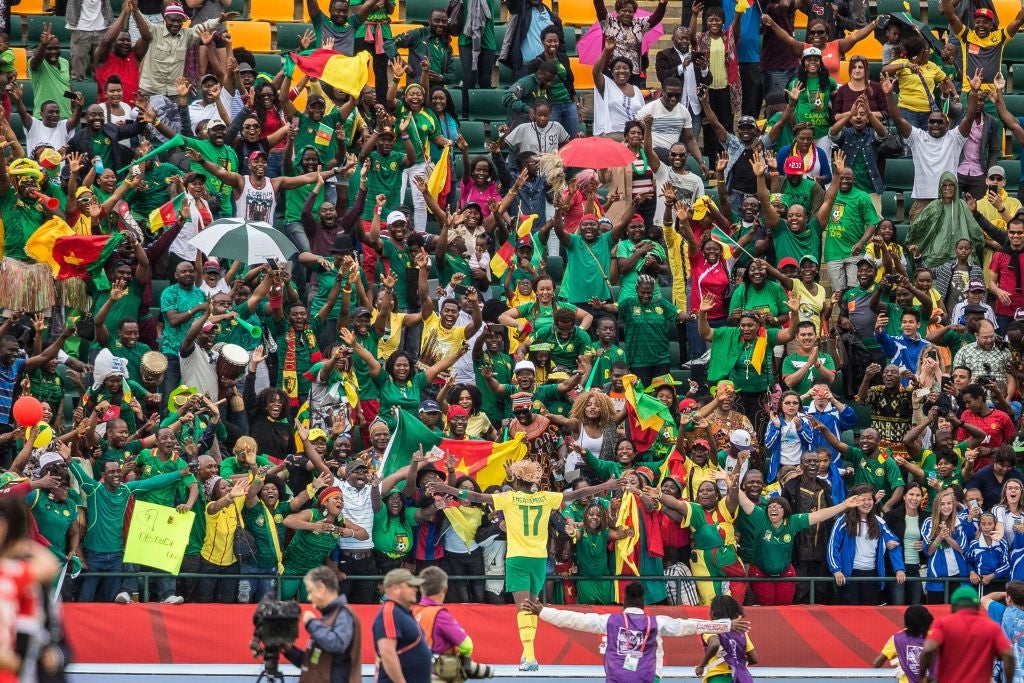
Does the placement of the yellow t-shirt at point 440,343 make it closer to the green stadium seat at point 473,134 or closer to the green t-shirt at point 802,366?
the green t-shirt at point 802,366

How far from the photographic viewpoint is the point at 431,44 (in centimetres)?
2284

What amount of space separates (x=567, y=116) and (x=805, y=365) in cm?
464

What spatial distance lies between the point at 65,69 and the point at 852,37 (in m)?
9.10

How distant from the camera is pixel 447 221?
68.2 feet

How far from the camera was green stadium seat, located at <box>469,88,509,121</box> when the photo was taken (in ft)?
77.7

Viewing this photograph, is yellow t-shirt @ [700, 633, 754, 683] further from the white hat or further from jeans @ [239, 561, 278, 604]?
the white hat

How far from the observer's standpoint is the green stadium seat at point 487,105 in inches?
932

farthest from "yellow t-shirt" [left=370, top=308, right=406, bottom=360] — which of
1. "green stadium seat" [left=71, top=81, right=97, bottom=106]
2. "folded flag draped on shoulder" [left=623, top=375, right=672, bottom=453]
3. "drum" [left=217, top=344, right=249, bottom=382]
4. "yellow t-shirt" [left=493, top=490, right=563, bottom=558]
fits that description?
"green stadium seat" [left=71, top=81, right=97, bottom=106]

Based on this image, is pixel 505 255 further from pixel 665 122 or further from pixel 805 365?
pixel 805 365

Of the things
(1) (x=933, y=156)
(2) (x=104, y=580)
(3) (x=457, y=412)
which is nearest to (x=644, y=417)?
(3) (x=457, y=412)

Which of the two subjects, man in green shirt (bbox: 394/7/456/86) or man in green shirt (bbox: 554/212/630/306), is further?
man in green shirt (bbox: 394/7/456/86)

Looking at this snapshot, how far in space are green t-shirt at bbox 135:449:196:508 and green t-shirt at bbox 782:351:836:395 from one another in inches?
237

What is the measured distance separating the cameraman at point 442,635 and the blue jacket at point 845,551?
18.4 feet

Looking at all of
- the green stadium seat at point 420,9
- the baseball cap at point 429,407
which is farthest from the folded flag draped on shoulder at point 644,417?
the green stadium seat at point 420,9
